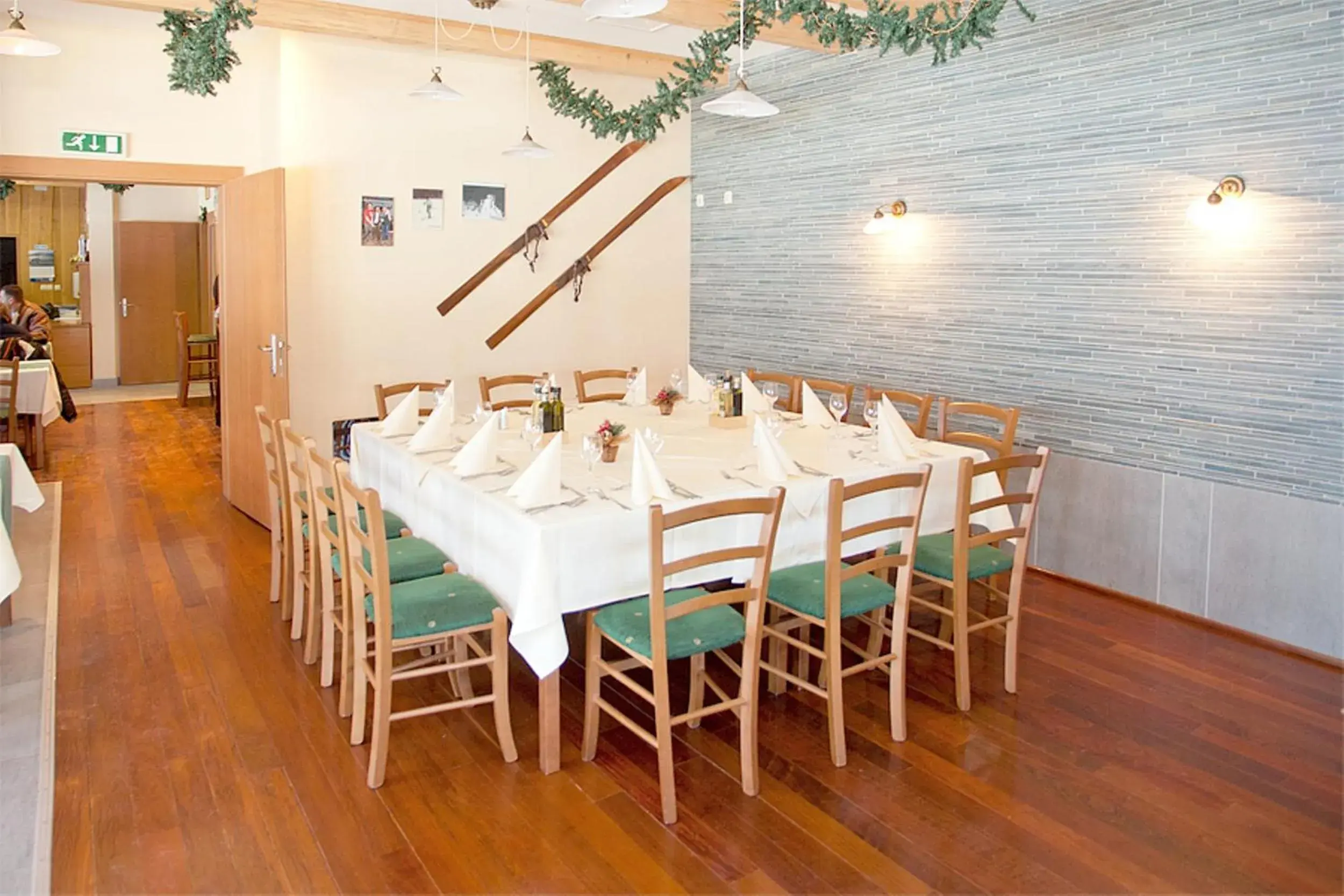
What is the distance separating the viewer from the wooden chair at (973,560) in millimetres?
3477

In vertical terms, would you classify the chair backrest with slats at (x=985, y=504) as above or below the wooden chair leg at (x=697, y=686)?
above

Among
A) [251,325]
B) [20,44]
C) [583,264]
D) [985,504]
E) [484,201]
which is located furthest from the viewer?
[583,264]

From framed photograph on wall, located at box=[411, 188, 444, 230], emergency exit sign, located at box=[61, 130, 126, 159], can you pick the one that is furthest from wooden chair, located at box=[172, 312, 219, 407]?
framed photograph on wall, located at box=[411, 188, 444, 230]

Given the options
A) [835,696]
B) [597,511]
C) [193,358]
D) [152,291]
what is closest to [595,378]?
[597,511]

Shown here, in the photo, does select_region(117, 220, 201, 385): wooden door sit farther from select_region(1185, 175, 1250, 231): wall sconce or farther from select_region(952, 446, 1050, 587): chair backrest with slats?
select_region(1185, 175, 1250, 231): wall sconce

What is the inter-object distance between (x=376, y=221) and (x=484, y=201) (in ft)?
2.40

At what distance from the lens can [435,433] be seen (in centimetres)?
405

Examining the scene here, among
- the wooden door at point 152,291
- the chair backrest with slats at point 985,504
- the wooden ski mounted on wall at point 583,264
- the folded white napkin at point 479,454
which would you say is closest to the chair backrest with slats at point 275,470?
the folded white napkin at point 479,454

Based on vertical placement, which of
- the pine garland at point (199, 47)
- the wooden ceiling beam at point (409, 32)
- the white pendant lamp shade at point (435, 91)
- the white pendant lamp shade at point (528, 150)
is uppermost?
the wooden ceiling beam at point (409, 32)

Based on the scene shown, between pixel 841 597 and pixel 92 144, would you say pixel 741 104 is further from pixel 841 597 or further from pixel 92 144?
pixel 92 144

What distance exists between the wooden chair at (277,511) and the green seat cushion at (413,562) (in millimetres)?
740

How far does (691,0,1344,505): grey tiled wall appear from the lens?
4012mm

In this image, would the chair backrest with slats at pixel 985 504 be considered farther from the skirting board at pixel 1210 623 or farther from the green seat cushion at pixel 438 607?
the green seat cushion at pixel 438 607

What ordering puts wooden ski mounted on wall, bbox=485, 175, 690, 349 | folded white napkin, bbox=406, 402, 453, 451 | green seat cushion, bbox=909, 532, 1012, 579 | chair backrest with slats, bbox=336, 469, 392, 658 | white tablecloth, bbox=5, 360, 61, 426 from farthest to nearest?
white tablecloth, bbox=5, 360, 61, 426 < wooden ski mounted on wall, bbox=485, 175, 690, 349 < folded white napkin, bbox=406, 402, 453, 451 < green seat cushion, bbox=909, 532, 1012, 579 < chair backrest with slats, bbox=336, 469, 392, 658
